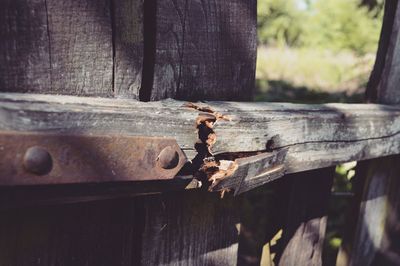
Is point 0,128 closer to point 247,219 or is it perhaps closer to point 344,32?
point 247,219

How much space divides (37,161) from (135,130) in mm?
223

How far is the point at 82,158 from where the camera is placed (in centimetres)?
84

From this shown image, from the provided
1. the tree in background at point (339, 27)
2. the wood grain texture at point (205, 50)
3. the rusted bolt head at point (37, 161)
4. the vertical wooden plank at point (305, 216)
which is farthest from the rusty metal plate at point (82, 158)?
the tree in background at point (339, 27)

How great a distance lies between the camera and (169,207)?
1.18 metres

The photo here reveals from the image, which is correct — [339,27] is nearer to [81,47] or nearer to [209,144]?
[209,144]

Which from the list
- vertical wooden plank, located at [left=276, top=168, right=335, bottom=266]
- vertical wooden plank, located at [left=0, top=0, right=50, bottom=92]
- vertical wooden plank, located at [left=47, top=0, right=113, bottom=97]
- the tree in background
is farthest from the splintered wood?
the tree in background

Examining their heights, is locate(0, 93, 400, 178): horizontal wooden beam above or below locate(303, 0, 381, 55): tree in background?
below

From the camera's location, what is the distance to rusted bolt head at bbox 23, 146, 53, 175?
78cm

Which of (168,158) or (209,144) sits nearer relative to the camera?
(168,158)

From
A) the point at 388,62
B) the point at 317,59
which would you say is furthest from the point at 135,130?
the point at 317,59

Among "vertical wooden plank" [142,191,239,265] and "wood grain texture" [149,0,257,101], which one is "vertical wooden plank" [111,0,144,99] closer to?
"wood grain texture" [149,0,257,101]

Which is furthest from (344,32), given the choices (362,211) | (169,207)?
(169,207)

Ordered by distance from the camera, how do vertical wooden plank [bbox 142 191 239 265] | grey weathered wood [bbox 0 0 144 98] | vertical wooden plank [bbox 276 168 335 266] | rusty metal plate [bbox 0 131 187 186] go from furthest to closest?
vertical wooden plank [bbox 276 168 335 266] → vertical wooden plank [bbox 142 191 239 265] → grey weathered wood [bbox 0 0 144 98] → rusty metal plate [bbox 0 131 187 186]

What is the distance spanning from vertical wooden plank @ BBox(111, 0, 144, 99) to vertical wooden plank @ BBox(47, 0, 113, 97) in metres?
0.02
